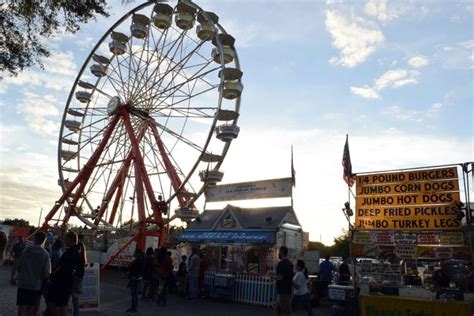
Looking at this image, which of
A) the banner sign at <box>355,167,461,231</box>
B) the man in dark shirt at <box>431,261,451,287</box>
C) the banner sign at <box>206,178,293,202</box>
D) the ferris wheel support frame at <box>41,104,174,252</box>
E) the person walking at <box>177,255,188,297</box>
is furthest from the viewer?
the ferris wheel support frame at <box>41,104,174,252</box>

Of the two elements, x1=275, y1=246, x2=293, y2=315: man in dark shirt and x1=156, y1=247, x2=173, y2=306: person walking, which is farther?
x1=156, y1=247, x2=173, y2=306: person walking

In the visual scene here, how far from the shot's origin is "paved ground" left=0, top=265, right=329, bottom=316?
1004 cm

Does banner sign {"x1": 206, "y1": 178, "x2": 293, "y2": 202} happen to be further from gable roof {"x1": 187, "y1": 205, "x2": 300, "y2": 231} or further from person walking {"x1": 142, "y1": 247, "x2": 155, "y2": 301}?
person walking {"x1": 142, "y1": 247, "x2": 155, "y2": 301}

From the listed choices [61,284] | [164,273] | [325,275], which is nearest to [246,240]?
[325,275]

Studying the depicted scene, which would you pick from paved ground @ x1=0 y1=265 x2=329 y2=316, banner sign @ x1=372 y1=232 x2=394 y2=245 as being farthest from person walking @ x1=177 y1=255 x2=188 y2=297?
banner sign @ x1=372 y1=232 x2=394 y2=245

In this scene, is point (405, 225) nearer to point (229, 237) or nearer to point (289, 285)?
point (289, 285)

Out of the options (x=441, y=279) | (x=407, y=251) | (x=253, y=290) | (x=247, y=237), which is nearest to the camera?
(x=407, y=251)

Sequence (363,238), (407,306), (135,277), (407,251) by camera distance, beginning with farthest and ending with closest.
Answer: (363,238) → (407,251) → (135,277) → (407,306)

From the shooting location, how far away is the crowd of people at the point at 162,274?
1093 centimetres

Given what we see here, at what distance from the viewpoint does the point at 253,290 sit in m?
13.1

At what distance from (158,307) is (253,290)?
3174mm

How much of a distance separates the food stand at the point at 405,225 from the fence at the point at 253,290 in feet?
9.07

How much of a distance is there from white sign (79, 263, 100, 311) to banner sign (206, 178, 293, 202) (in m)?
8.65

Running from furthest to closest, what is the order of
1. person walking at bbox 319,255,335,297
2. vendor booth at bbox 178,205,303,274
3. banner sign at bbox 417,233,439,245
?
vendor booth at bbox 178,205,303,274, person walking at bbox 319,255,335,297, banner sign at bbox 417,233,439,245
